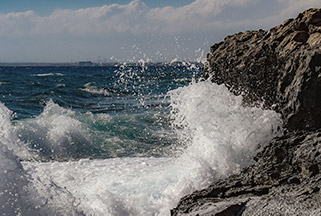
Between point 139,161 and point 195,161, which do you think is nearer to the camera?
point 195,161

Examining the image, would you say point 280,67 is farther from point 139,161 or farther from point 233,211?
point 139,161

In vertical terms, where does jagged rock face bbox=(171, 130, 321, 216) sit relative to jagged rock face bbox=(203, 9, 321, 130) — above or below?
below

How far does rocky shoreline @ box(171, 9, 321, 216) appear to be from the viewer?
3.87 metres

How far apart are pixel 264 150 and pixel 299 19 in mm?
2302

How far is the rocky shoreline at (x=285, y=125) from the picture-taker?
3.87 meters

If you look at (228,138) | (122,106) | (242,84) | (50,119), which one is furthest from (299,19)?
(122,106)

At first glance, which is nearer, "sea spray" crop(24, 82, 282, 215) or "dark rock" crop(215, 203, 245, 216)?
"dark rock" crop(215, 203, 245, 216)

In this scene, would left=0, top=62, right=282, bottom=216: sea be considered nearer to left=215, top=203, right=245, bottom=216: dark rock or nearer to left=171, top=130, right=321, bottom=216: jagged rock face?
left=171, top=130, right=321, bottom=216: jagged rock face

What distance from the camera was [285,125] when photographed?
5.11 meters

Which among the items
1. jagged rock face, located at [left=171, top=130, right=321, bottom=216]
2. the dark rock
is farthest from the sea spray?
the dark rock

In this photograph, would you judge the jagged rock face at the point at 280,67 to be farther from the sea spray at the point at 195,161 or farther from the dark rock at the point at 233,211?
the dark rock at the point at 233,211

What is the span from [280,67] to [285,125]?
79cm

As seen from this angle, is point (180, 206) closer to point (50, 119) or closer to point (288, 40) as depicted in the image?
point (288, 40)

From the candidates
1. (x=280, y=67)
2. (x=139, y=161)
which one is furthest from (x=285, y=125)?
(x=139, y=161)
